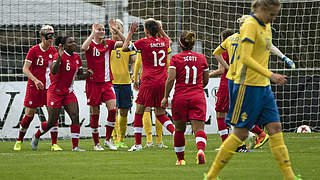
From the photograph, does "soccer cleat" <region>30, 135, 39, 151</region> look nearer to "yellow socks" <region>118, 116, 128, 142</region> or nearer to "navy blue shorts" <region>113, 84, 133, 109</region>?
"yellow socks" <region>118, 116, 128, 142</region>

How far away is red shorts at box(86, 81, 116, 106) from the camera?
423 inches

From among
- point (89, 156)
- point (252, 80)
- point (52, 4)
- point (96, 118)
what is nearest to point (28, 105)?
point (96, 118)

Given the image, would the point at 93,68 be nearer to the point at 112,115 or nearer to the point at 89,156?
the point at 112,115

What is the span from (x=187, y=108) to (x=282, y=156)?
2.34 meters

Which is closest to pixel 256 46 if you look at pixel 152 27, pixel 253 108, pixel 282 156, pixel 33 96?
pixel 253 108

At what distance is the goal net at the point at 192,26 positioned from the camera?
1605 centimetres

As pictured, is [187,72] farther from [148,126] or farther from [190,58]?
[148,126]

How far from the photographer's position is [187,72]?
7.84m

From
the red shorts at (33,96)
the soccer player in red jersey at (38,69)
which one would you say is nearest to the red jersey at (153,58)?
the soccer player in red jersey at (38,69)

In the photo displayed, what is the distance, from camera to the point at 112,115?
35.9 feet

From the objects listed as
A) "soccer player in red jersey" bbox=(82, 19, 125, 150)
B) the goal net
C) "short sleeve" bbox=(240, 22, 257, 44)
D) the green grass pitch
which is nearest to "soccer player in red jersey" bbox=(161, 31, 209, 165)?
the green grass pitch

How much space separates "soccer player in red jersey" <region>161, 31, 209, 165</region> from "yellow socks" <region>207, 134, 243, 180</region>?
6.58ft

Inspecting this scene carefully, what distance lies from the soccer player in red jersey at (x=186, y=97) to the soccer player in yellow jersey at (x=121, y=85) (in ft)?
12.9

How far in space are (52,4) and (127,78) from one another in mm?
5832
